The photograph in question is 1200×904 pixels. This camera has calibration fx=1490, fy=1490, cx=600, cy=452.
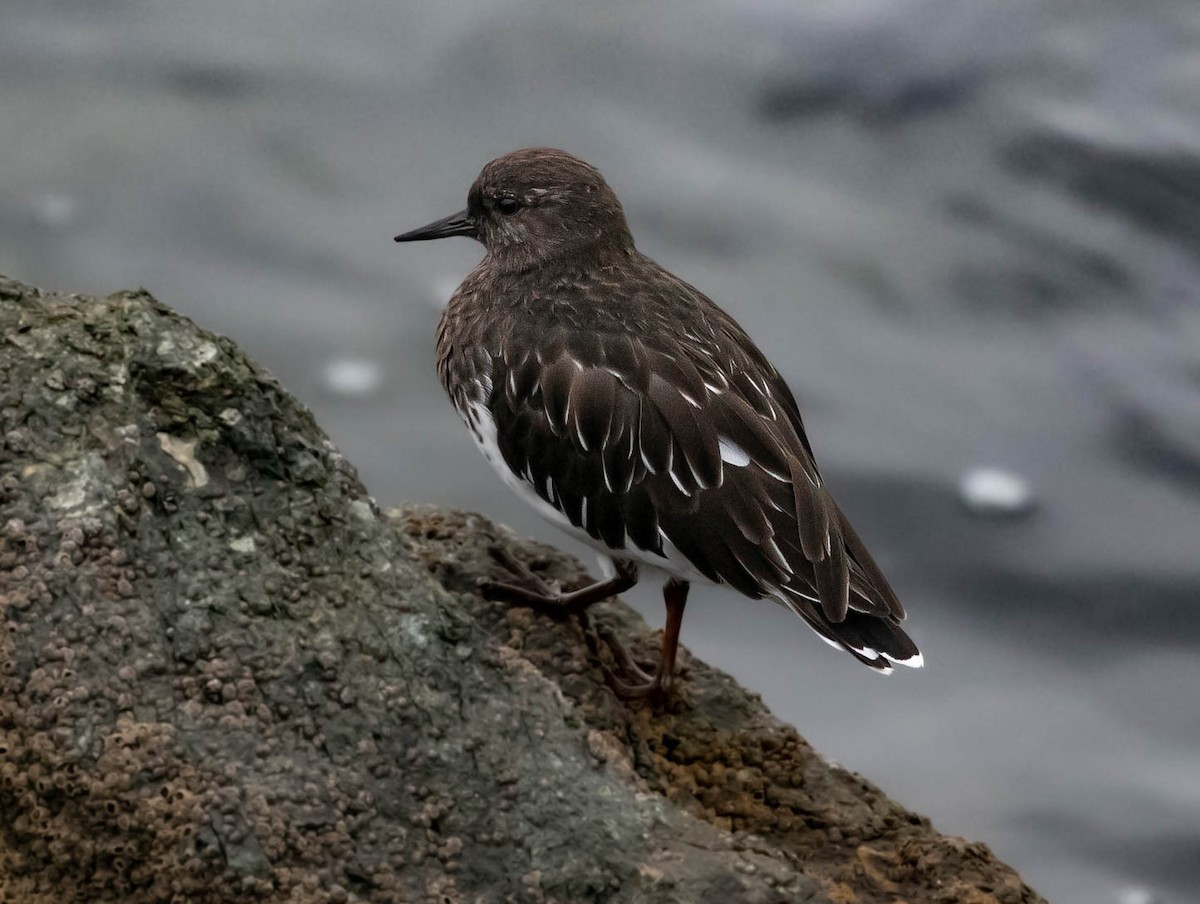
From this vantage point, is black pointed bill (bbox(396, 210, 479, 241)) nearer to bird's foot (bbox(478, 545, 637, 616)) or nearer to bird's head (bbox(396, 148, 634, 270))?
bird's head (bbox(396, 148, 634, 270))

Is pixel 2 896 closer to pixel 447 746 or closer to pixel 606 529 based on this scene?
pixel 447 746

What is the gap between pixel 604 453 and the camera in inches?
156

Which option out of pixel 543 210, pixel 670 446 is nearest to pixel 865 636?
pixel 670 446

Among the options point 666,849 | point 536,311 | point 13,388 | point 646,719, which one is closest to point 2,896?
point 13,388

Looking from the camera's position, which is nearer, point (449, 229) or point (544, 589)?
point (544, 589)

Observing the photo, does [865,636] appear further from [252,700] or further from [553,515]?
[252,700]

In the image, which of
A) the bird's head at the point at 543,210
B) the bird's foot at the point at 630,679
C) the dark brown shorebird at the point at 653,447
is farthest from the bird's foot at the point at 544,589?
the bird's head at the point at 543,210

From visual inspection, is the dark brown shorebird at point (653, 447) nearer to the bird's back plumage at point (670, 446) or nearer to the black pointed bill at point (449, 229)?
the bird's back plumage at point (670, 446)

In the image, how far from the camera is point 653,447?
3.91m

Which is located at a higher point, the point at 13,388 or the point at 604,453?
the point at 604,453

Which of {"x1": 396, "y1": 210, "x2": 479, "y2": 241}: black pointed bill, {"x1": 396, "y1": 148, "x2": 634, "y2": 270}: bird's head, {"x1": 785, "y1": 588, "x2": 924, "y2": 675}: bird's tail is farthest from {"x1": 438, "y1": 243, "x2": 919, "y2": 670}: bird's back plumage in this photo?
{"x1": 396, "y1": 210, "x2": 479, "y2": 241}: black pointed bill

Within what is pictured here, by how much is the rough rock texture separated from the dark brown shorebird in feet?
1.83

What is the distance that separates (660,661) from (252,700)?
138 cm

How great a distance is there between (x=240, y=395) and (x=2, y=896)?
113 centimetres
